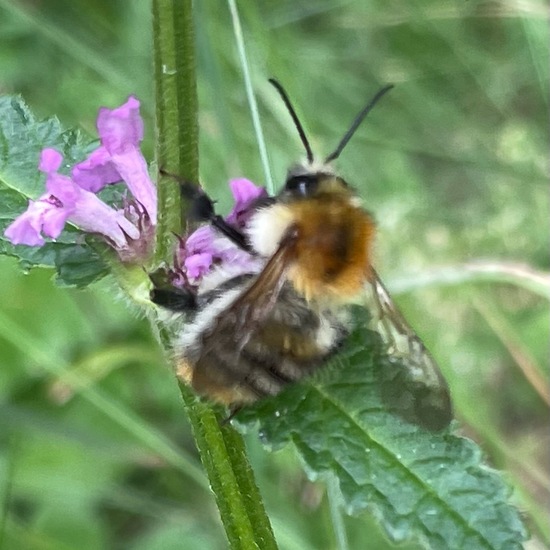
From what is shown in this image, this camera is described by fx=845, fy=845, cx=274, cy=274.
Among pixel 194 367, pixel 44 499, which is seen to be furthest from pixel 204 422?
pixel 44 499

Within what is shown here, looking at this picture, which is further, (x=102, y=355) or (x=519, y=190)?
(x=519, y=190)

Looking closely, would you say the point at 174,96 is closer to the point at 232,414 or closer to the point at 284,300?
the point at 284,300

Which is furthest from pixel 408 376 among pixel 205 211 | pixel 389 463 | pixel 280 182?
pixel 280 182

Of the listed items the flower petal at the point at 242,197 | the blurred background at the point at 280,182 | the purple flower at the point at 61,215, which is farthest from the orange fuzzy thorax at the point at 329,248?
the blurred background at the point at 280,182

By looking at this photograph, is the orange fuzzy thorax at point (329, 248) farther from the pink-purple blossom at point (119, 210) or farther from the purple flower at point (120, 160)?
the purple flower at point (120, 160)

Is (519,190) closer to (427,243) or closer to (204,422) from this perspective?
(427,243)

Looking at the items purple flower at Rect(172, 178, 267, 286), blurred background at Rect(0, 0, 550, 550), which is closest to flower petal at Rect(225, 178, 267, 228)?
purple flower at Rect(172, 178, 267, 286)
